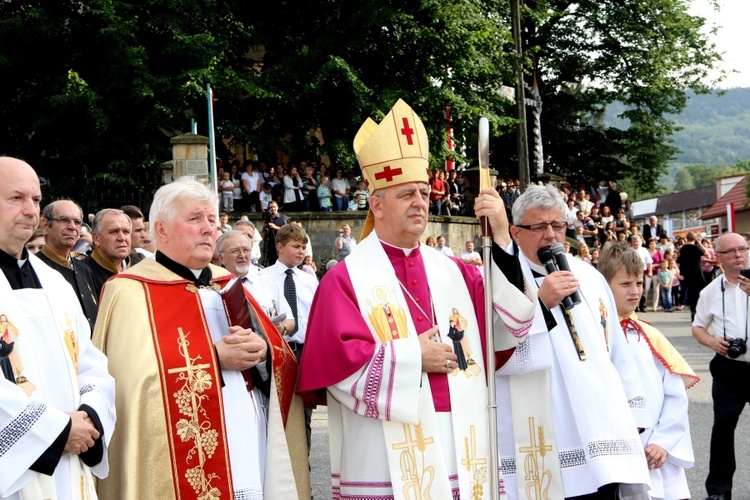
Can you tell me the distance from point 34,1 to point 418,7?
31.5ft

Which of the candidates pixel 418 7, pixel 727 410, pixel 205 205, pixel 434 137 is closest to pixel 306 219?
pixel 434 137

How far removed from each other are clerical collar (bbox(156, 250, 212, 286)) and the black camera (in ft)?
15.2

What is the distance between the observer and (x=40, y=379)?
383cm

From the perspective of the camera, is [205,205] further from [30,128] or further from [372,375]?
[30,128]

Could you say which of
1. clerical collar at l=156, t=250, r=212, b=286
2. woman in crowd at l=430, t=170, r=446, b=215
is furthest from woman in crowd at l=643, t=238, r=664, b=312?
clerical collar at l=156, t=250, r=212, b=286

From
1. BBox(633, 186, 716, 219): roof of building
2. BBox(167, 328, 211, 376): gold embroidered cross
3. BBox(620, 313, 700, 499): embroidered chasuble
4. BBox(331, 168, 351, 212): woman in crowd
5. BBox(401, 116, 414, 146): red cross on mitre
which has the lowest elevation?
BBox(620, 313, 700, 499): embroidered chasuble

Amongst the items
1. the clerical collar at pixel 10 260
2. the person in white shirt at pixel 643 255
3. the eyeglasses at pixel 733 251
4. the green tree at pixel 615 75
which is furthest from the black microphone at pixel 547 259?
the green tree at pixel 615 75

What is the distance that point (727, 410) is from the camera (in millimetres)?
7539

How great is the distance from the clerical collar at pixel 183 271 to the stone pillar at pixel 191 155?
615 inches

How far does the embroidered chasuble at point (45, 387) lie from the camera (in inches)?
143

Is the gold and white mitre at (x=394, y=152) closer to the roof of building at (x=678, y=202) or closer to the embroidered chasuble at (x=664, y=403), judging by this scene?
the embroidered chasuble at (x=664, y=403)

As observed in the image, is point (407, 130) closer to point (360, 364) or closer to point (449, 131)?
point (360, 364)

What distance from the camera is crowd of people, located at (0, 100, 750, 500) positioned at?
3.99m

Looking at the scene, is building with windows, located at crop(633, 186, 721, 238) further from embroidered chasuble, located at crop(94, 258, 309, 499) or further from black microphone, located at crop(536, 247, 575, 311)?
embroidered chasuble, located at crop(94, 258, 309, 499)
